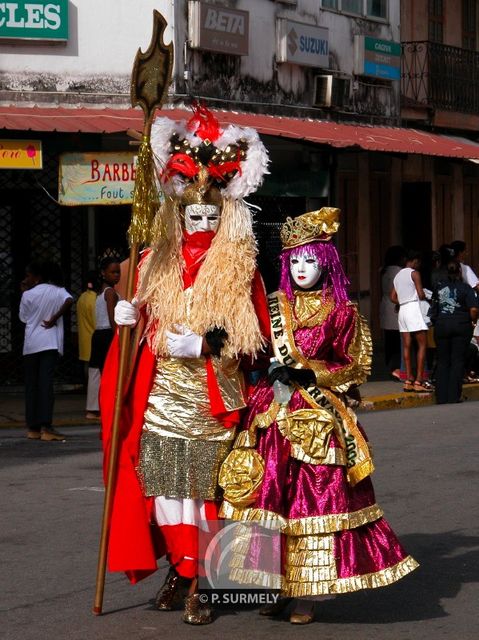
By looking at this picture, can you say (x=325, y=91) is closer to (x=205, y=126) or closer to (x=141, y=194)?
(x=205, y=126)

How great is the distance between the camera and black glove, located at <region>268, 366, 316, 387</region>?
6461mm

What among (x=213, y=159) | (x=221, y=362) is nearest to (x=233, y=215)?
(x=213, y=159)

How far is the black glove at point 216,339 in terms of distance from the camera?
6.39m

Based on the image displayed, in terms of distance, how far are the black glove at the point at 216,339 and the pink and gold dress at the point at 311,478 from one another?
0.28m

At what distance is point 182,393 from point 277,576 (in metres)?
0.91

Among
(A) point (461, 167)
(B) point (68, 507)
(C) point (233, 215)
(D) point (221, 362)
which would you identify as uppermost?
(A) point (461, 167)

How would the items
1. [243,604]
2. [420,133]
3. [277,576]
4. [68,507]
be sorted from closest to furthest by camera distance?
[277,576], [243,604], [68,507], [420,133]

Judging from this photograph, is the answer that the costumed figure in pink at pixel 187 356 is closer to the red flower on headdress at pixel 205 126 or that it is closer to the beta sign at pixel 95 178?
the red flower on headdress at pixel 205 126

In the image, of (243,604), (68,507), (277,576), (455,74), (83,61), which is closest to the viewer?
(277,576)

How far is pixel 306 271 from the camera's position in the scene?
21.7ft

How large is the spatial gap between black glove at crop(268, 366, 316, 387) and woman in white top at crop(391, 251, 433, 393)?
36.7 ft

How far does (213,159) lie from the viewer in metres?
6.62

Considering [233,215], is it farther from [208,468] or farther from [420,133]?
[420,133]

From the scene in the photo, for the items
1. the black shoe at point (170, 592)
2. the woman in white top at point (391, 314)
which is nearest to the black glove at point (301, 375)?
the black shoe at point (170, 592)
